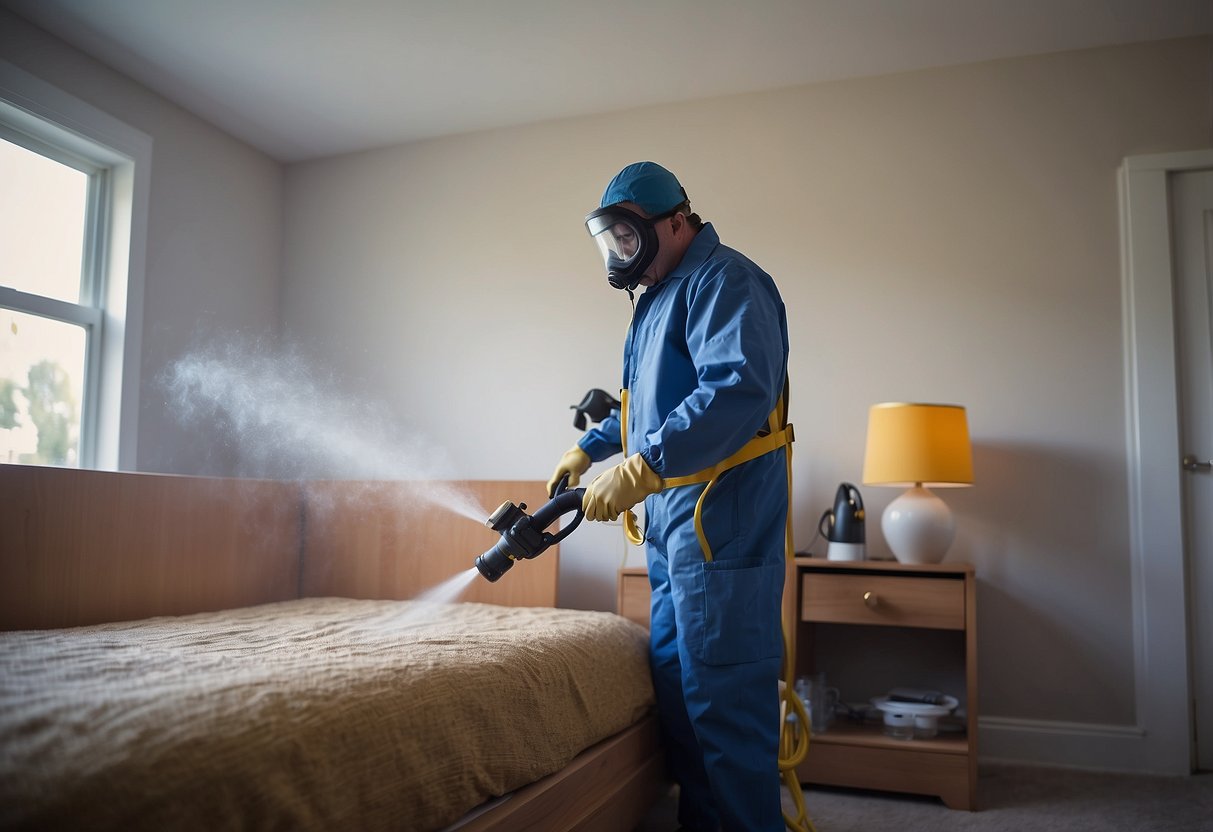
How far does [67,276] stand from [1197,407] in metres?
3.90

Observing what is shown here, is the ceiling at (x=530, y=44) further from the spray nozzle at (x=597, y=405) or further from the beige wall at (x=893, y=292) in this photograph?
the spray nozzle at (x=597, y=405)

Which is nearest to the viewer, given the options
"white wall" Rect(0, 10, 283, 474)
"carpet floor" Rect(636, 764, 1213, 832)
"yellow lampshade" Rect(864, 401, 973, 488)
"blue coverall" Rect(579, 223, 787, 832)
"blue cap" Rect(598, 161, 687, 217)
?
"blue coverall" Rect(579, 223, 787, 832)

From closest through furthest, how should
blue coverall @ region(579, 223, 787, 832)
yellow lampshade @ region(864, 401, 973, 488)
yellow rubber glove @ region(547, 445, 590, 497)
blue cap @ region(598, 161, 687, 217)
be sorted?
blue coverall @ region(579, 223, 787, 832), blue cap @ region(598, 161, 687, 217), yellow rubber glove @ region(547, 445, 590, 497), yellow lampshade @ region(864, 401, 973, 488)

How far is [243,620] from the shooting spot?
7.64 feet

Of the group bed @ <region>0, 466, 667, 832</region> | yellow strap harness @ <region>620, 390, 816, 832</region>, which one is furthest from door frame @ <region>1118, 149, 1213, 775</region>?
bed @ <region>0, 466, 667, 832</region>

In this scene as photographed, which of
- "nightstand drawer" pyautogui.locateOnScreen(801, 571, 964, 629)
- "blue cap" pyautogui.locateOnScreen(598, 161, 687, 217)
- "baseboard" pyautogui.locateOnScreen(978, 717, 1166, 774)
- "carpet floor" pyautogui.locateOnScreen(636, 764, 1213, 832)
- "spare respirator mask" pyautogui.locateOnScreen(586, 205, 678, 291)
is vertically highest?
"blue cap" pyautogui.locateOnScreen(598, 161, 687, 217)

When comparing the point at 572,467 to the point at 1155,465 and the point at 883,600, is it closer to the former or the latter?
the point at 883,600

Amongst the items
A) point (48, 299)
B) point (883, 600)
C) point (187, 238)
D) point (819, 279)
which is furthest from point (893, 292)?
point (48, 299)

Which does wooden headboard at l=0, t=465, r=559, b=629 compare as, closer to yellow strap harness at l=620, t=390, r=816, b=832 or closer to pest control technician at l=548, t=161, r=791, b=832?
yellow strap harness at l=620, t=390, r=816, b=832

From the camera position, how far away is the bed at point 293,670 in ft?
3.40

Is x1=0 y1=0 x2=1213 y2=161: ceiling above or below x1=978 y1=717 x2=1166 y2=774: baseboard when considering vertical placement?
above

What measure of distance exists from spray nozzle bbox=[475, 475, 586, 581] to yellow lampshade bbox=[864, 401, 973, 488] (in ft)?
3.96

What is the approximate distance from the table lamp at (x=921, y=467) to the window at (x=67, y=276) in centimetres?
266

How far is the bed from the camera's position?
1.04 m
